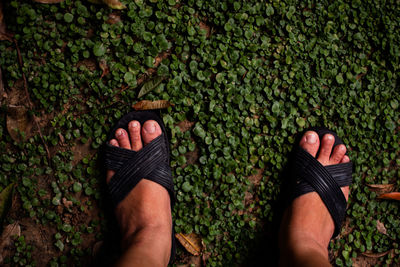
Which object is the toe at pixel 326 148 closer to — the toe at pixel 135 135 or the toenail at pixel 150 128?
the toenail at pixel 150 128

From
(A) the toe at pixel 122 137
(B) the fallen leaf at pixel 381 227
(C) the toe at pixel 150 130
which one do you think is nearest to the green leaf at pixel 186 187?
(C) the toe at pixel 150 130

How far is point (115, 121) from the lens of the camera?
7.43 feet

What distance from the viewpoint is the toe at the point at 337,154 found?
7.78 ft

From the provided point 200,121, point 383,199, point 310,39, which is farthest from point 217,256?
point 310,39

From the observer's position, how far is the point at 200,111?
2291 millimetres

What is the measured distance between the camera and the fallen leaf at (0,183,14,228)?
212 cm

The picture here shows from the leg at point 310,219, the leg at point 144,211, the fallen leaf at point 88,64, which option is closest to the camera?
the leg at point 144,211

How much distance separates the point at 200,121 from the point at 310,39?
122cm

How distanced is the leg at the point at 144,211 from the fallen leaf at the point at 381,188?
5.93ft

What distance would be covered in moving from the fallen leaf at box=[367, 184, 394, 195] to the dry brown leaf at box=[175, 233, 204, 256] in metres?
1.59

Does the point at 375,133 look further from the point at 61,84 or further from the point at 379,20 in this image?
the point at 61,84

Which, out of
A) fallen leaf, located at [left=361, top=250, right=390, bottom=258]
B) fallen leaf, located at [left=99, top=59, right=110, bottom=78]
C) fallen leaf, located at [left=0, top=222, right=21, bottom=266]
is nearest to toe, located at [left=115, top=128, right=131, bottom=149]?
fallen leaf, located at [left=99, top=59, right=110, bottom=78]

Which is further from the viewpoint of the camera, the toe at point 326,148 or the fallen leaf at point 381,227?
the fallen leaf at point 381,227

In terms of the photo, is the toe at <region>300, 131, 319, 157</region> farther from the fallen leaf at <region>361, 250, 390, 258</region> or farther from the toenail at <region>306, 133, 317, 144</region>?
the fallen leaf at <region>361, 250, 390, 258</region>
